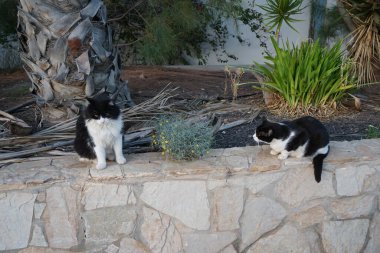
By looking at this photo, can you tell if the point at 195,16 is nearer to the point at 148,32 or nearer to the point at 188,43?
the point at 148,32

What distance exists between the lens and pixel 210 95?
5.79 m

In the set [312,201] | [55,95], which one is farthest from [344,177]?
[55,95]

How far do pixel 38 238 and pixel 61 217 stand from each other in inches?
9.4

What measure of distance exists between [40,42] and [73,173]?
146 cm

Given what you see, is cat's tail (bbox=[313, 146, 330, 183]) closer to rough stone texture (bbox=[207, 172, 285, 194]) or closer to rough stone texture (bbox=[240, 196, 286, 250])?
rough stone texture (bbox=[207, 172, 285, 194])

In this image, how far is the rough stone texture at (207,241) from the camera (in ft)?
12.1

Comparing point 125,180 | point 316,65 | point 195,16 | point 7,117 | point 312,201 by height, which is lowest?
point 312,201

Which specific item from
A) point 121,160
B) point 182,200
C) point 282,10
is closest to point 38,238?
point 121,160

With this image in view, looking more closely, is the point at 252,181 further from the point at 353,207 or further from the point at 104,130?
the point at 104,130

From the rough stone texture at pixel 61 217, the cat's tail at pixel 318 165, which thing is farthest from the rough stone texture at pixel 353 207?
the rough stone texture at pixel 61 217

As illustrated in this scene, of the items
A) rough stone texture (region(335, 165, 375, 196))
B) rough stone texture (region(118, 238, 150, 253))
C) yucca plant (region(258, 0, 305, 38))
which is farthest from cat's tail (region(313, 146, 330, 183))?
yucca plant (region(258, 0, 305, 38))

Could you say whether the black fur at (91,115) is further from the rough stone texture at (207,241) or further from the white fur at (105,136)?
the rough stone texture at (207,241)

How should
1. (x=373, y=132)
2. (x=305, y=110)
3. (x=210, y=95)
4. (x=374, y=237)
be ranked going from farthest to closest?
(x=210, y=95) < (x=305, y=110) < (x=373, y=132) < (x=374, y=237)

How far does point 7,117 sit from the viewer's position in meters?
4.32
